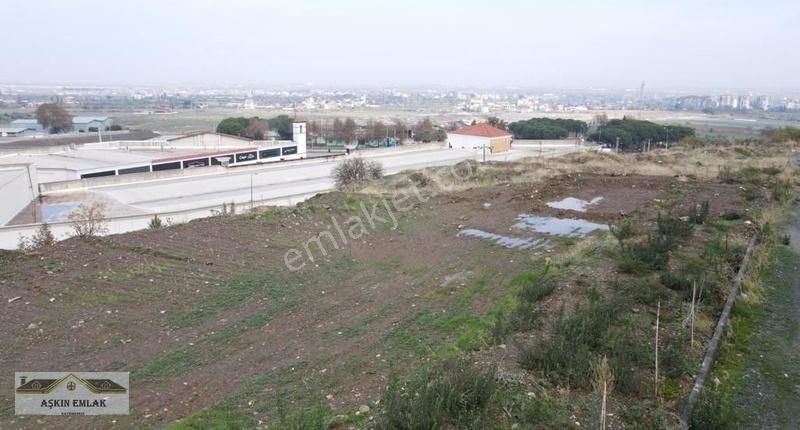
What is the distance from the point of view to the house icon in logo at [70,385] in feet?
11.8

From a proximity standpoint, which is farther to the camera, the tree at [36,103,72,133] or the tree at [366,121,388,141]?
the tree at [36,103,72,133]

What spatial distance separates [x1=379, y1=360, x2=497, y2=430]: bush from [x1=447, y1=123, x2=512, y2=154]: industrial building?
28594 millimetres

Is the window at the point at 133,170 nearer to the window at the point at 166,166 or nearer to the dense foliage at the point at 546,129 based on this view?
the window at the point at 166,166

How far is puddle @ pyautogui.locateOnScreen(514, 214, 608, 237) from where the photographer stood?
28.0 ft

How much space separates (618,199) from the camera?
435 inches

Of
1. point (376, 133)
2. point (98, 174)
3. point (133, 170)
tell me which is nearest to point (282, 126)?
point (376, 133)

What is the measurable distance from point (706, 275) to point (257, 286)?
471 cm

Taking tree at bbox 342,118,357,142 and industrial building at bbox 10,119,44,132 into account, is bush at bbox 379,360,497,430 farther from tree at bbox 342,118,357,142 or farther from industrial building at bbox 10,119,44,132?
industrial building at bbox 10,119,44,132

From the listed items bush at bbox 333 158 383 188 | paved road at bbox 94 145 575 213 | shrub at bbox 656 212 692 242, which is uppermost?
shrub at bbox 656 212 692 242

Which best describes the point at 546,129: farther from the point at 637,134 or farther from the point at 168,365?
the point at 168,365

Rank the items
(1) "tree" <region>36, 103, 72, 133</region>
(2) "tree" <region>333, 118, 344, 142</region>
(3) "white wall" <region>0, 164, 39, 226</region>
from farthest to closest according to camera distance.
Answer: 1. (1) "tree" <region>36, 103, 72, 133</region>
2. (2) "tree" <region>333, 118, 344, 142</region>
3. (3) "white wall" <region>0, 164, 39, 226</region>

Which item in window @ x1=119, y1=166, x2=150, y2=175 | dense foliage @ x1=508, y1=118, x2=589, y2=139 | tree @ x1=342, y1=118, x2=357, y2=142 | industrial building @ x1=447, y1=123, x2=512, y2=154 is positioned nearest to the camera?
window @ x1=119, y1=166, x2=150, y2=175

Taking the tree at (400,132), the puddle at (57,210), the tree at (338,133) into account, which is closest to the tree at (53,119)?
the tree at (338,133)

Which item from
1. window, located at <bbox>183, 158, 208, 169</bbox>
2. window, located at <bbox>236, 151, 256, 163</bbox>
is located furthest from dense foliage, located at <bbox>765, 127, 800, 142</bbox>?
window, located at <bbox>183, 158, 208, 169</bbox>
